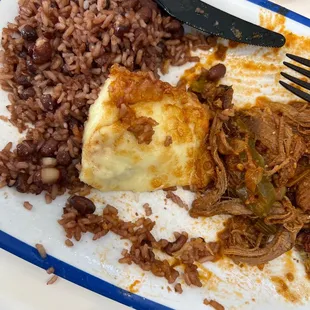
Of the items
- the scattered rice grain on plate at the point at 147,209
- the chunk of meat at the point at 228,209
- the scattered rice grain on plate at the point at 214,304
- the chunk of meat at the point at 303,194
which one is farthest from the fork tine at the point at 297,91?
the scattered rice grain on plate at the point at 214,304

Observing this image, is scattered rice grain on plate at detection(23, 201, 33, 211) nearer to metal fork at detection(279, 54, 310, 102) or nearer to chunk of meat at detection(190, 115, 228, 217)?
chunk of meat at detection(190, 115, 228, 217)

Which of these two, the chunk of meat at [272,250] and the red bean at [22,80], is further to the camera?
the chunk of meat at [272,250]

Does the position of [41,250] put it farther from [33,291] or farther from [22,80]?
[22,80]

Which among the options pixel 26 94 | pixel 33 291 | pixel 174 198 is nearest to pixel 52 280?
pixel 33 291

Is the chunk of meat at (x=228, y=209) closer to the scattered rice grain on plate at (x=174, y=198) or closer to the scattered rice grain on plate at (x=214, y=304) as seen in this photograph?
the scattered rice grain on plate at (x=174, y=198)

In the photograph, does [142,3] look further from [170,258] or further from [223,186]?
[170,258]
